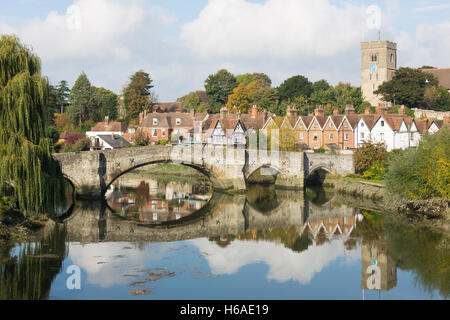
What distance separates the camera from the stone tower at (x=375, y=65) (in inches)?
3401

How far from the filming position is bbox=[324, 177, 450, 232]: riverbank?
33.5m

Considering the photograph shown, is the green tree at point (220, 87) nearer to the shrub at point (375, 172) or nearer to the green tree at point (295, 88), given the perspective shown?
the green tree at point (295, 88)

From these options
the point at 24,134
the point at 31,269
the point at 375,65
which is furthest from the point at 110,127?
the point at 31,269

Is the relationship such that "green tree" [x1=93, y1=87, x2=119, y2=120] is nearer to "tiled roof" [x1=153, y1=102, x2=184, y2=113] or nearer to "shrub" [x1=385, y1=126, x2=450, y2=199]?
"tiled roof" [x1=153, y1=102, x2=184, y2=113]

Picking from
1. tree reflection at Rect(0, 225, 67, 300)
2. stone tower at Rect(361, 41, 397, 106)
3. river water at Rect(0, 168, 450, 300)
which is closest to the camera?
tree reflection at Rect(0, 225, 67, 300)

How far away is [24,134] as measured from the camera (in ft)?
84.6

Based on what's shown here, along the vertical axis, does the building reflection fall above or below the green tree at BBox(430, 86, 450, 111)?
below

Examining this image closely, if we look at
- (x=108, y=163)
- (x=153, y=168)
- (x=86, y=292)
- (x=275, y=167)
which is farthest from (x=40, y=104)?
(x=153, y=168)

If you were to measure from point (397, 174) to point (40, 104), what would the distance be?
22.7m

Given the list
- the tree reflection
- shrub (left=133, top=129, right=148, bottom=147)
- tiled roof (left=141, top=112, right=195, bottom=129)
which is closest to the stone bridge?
the tree reflection

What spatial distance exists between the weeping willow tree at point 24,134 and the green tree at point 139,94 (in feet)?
190

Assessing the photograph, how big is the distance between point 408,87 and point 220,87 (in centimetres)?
3331

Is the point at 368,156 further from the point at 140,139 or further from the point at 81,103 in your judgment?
the point at 81,103

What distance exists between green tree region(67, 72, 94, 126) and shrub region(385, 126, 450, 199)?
57819 mm
